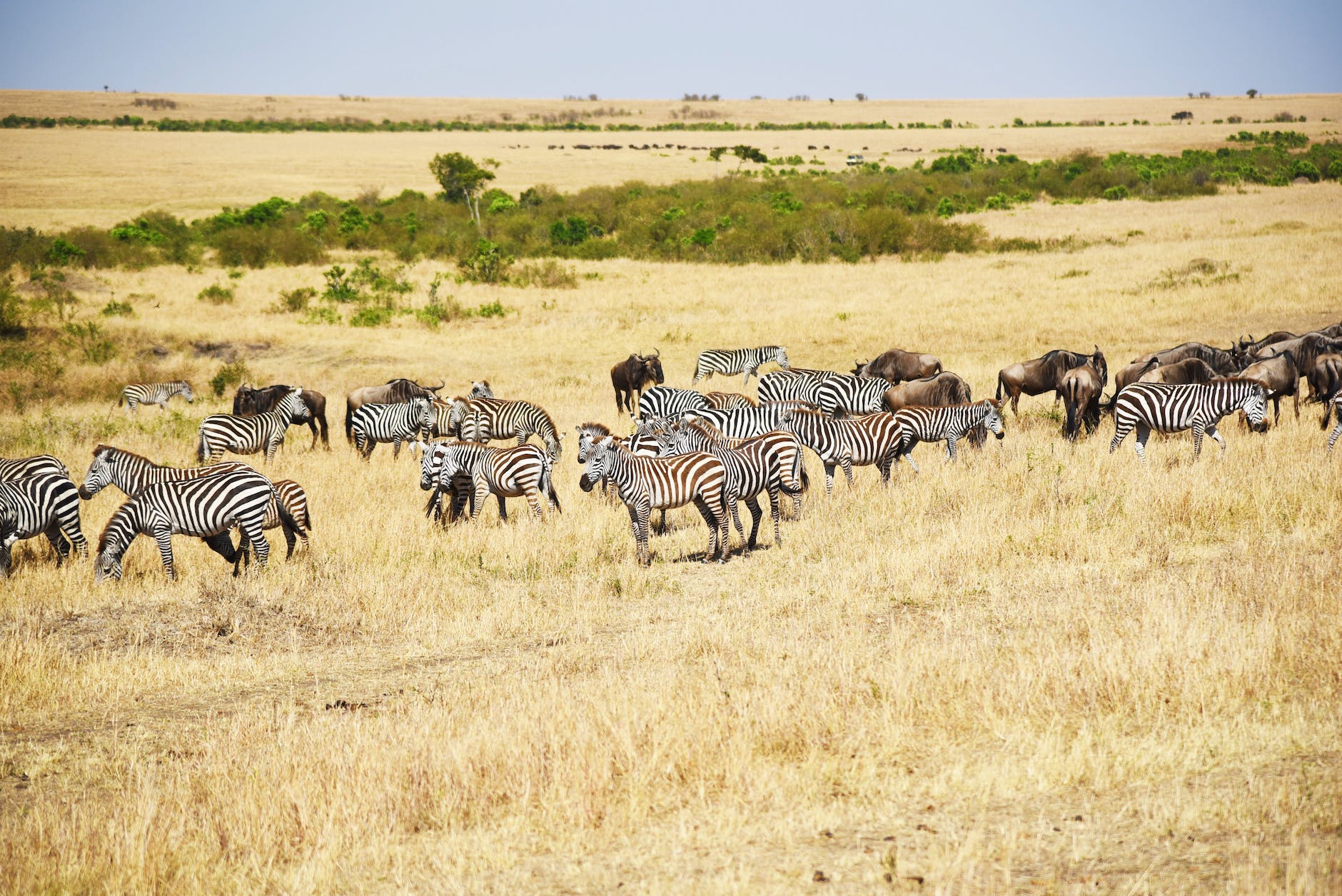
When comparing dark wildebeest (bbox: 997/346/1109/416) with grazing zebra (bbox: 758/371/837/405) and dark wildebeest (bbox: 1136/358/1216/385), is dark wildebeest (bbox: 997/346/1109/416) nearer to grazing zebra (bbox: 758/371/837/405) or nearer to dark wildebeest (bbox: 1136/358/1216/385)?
dark wildebeest (bbox: 1136/358/1216/385)

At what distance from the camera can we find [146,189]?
73875 millimetres

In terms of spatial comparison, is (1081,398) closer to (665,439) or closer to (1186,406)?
(1186,406)

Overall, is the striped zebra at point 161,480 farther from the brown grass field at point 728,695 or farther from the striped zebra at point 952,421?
the striped zebra at point 952,421

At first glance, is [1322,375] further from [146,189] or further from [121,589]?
[146,189]

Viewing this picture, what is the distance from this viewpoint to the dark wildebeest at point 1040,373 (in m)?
19.3

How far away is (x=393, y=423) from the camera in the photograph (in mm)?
18797

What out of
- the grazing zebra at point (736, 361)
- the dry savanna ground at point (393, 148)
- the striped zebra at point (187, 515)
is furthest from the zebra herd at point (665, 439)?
the dry savanna ground at point (393, 148)

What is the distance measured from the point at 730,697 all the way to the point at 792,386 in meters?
13.3

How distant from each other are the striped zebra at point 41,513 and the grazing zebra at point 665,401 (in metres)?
9.20

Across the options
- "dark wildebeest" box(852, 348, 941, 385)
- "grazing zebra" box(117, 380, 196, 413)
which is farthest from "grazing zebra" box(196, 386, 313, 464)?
"dark wildebeest" box(852, 348, 941, 385)

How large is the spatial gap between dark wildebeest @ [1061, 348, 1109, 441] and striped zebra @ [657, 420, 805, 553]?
6007 millimetres

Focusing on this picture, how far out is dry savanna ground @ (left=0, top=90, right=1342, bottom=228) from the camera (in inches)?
2889

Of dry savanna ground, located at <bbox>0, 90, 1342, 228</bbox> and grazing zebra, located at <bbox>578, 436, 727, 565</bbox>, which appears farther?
dry savanna ground, located at <bbox>0, 90, 1342, 228</bbox>

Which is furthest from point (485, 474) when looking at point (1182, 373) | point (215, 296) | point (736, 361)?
point (215, 296)
